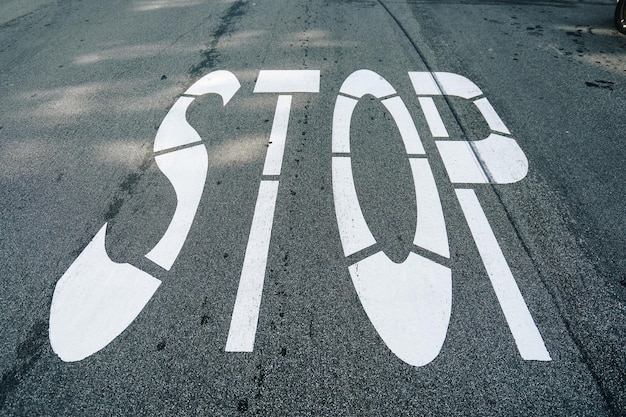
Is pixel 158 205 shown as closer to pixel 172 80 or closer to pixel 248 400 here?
pixel 248 400

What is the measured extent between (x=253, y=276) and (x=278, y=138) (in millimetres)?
1656

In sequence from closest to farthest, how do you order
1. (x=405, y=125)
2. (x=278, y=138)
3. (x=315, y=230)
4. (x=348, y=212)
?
1. (x=315, y=230)
2. (x=348, y=212)
3. (x=278, y=138)
4. (x=405, y=125)

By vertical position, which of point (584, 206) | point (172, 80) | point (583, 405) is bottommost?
point (583, 405)

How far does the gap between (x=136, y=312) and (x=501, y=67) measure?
4.92 meters

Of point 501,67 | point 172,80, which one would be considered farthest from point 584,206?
point 172,80

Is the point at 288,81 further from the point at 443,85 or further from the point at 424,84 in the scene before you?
the point at 443,85

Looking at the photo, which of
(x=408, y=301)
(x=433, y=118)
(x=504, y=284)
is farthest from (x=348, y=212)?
(x=433, y=118)

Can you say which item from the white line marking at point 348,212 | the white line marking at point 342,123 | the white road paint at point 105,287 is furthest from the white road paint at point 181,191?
the white line marking at point 342,123

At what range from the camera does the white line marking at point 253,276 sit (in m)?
2.22

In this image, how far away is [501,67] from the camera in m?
4.82

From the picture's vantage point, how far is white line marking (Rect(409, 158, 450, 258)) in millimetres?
2729

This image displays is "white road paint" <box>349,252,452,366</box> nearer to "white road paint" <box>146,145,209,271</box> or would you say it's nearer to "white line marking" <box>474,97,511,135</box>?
"white road paint" <box>146,145,209,271</box>

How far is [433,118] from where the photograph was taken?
3928 millimetres

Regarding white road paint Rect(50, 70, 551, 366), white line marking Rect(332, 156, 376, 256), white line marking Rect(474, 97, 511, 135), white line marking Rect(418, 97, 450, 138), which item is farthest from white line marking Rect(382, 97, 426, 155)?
white line marking Rect(474, 97, 511, 135)
